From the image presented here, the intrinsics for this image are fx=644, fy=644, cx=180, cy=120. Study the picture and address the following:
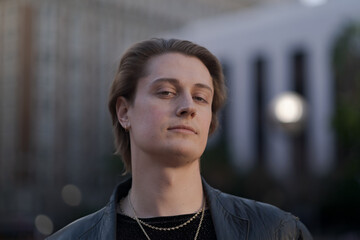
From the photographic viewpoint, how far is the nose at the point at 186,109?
110 inches

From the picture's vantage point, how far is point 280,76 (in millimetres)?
44438

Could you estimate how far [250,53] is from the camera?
46625 millimetres

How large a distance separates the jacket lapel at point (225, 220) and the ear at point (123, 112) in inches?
20.1

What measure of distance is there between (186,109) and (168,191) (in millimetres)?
396

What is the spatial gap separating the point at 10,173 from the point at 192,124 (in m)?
64.0

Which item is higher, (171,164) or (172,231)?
(171,164)

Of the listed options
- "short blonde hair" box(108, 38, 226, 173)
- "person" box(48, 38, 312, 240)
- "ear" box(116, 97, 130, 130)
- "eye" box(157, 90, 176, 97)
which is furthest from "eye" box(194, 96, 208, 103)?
"ear" box(116, 97, 130, 130)

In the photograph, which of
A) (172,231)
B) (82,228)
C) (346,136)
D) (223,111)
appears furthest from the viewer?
(346,136)

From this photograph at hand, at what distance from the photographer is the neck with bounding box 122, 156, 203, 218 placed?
114 inches

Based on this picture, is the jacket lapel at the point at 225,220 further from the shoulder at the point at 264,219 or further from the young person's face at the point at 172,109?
the young person's face at the point at 172,109

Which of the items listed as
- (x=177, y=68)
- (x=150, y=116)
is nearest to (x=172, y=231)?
(x=150, y=116)

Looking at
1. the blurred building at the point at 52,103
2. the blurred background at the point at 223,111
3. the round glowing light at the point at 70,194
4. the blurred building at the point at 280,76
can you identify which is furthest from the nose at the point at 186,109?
the round glowing light at the point at 70,194

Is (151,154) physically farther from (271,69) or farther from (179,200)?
(271,69)

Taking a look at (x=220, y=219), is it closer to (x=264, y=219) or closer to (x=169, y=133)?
(x=264, y=219)
